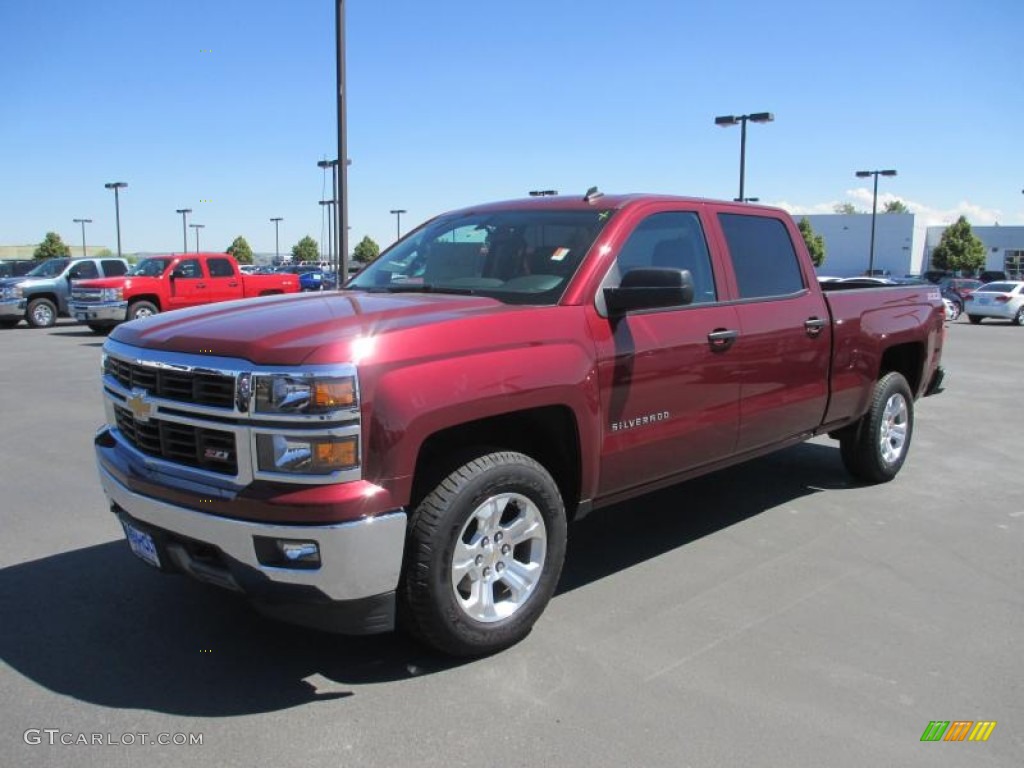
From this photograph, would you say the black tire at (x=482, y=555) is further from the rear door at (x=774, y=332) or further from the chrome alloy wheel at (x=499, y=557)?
the rear door at (x=774, y=332)

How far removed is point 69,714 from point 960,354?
18.4 metres

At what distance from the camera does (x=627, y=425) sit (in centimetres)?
404

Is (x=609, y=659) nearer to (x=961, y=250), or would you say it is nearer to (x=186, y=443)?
(x=186, y=443)

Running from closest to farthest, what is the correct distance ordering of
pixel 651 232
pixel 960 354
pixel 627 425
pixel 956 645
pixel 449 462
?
pixel 449 462, pixel 956 645, pixel 627 425, pixel 651 232, pixel 960 354

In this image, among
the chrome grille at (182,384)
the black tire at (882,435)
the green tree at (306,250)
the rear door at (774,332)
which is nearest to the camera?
the chrome grille at (182,384)

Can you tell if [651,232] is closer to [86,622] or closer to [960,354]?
[86,622]

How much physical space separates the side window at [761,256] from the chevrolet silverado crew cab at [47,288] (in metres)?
20.9

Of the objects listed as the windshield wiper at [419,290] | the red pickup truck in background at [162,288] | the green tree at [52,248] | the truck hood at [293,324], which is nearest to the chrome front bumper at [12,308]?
the red pickup truck in background at [162,288]

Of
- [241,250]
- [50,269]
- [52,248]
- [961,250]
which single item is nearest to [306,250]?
[241,250]

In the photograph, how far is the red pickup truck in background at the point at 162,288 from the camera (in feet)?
62.2

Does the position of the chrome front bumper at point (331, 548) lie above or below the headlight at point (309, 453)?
below

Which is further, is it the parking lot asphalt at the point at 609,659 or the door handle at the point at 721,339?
the door handle at the point at 721,339

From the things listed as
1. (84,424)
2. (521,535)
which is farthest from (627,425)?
(84,424)

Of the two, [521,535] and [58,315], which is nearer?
[521,535]
